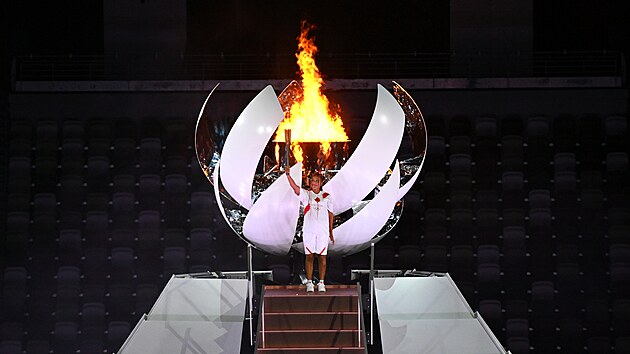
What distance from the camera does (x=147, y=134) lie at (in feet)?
39.2

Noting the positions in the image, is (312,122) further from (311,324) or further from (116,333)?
(116,333)

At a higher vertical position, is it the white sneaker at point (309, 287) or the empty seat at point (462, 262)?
the empty seat at point (462, 262)

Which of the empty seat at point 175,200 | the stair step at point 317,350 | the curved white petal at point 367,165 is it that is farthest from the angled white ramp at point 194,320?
the empty seat at point 175,200

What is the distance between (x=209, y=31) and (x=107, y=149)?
2.17 meters

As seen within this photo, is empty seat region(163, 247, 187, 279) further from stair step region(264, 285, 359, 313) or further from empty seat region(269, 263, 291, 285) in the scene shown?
stair step region(264, 285, 359, 313)

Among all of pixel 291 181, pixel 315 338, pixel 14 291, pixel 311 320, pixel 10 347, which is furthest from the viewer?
pixel 14 291

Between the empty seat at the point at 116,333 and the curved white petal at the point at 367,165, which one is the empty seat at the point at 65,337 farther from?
the curved white petal at the point at 367,165

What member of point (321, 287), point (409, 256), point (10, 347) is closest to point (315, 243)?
point (321, 287)

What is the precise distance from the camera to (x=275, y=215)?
804cm

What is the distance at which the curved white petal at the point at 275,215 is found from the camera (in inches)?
313

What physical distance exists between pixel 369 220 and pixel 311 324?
1.20 meters

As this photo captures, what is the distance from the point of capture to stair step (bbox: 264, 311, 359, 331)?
7680 mm

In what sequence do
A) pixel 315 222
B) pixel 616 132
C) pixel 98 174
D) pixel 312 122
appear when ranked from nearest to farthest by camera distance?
1. pixel 315 222
2. pixel 312 122
3. pixel 98 174
4. pixel 616 132

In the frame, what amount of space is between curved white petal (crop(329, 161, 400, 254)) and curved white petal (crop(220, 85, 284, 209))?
959 millimetres
